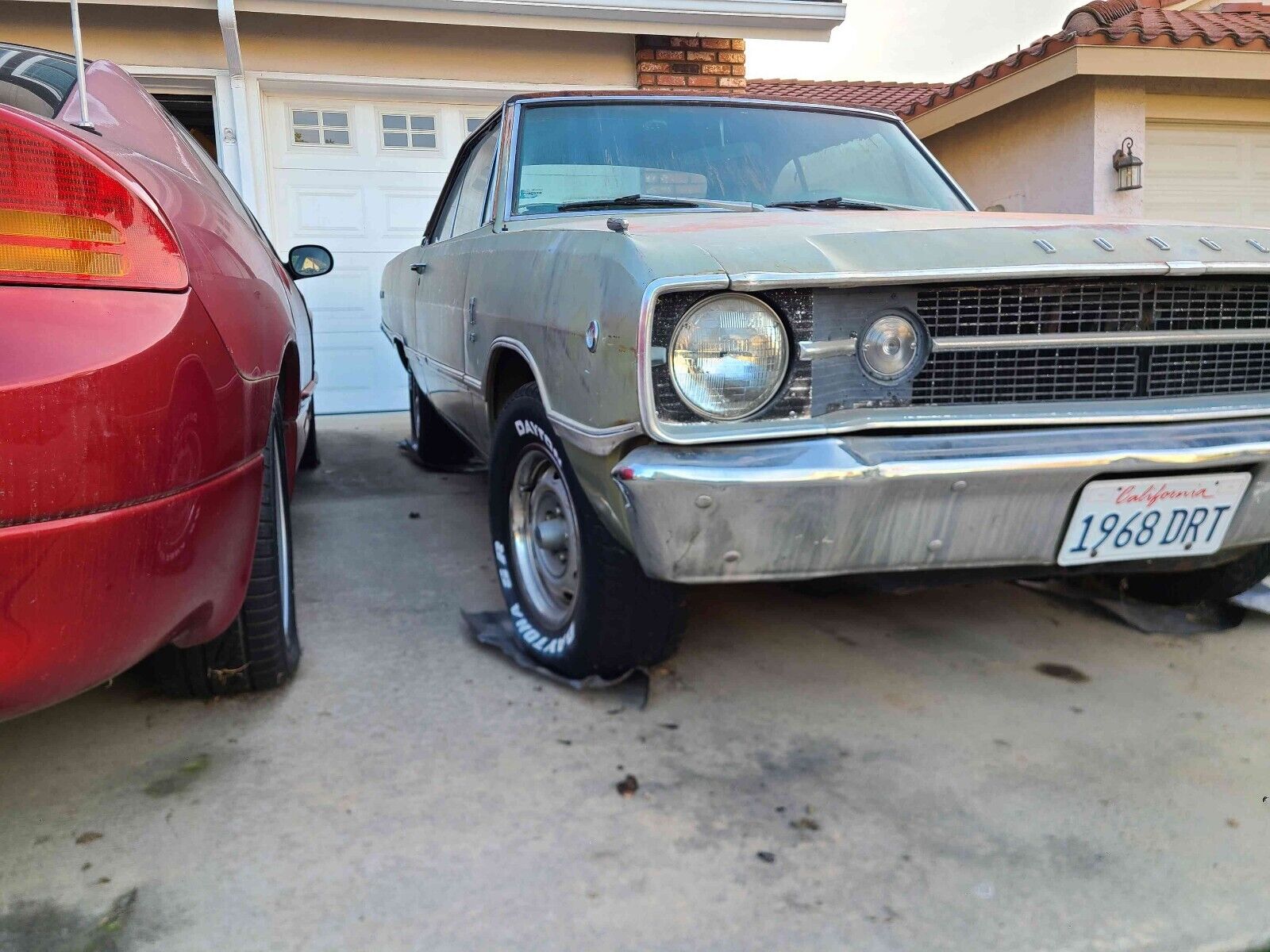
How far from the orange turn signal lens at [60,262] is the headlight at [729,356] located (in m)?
0.92

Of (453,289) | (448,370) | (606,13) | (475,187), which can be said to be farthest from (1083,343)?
(606,13)

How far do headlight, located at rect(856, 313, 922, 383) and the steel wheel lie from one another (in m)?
0.80

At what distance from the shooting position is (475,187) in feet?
12.1

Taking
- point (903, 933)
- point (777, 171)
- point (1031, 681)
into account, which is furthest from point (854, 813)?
point (777, 171)

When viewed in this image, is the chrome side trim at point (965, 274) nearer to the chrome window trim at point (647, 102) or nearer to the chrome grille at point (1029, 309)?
the chrome grille at point (1029, 309)

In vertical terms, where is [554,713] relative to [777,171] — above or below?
below

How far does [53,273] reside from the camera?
4.85ft

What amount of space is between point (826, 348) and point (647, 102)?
69.3 inches

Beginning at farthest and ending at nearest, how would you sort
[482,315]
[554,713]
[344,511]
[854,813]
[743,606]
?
[344,511] < [743,606] < [482,315] < [554,713] < [854,813]

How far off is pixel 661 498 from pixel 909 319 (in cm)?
62

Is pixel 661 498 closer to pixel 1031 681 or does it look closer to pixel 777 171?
pixel 1031 681

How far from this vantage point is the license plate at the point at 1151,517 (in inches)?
77.5

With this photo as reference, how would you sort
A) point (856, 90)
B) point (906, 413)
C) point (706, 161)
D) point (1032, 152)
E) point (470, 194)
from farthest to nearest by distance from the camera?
point (856, 90) → point (1032, 152) → point (470, 194) → point (706, 161) → point (906, 413)

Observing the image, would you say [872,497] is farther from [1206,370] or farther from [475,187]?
[475,187]
